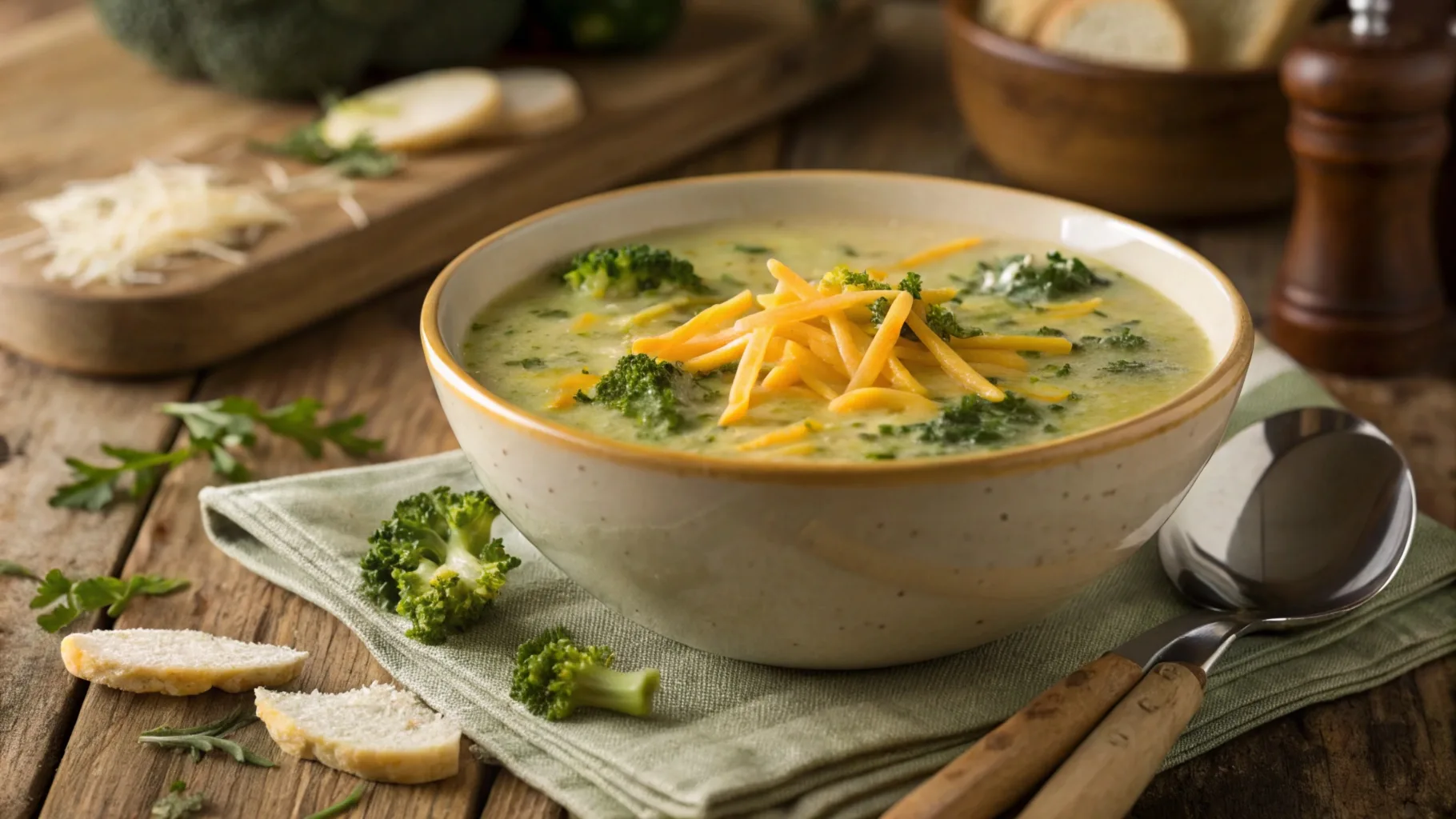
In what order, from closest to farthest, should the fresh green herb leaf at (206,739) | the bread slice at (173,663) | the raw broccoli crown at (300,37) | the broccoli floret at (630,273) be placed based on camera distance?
1. the fresh green herb leaf at (206,739)
2. the bread slice at (173,663)
3. the broccoli floret at (630,273)
4. the raw broccoli crown at (300,37)

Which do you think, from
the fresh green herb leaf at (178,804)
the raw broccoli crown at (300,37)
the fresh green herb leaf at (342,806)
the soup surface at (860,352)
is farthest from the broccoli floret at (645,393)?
the raw broccoli crown at (300,37)

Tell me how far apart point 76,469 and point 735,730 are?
1.51 m

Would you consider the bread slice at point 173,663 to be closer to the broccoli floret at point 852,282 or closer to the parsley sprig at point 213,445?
the parsley sprig at point 213,445

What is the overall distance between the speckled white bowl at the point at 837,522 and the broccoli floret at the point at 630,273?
34cm

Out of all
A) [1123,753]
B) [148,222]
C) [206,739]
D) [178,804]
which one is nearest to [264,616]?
[206,739]

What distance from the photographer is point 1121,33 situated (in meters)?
3.83

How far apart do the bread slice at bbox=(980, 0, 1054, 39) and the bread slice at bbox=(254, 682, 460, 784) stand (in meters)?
2.68

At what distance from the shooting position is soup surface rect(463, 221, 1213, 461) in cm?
198

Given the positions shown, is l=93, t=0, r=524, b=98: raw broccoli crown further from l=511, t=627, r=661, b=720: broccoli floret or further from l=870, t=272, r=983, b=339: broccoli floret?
l=511, t=627, r=661, b=720: broccoli floret

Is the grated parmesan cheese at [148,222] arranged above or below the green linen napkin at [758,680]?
below

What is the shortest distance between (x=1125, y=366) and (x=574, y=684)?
0.90m

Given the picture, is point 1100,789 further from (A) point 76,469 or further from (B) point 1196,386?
(A) point 76,469

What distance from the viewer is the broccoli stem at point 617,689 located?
194 centimetres

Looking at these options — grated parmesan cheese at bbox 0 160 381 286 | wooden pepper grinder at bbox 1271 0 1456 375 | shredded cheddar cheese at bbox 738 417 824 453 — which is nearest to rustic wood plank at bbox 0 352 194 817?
grated parmesan cheese at bbox 0 160 381 286
